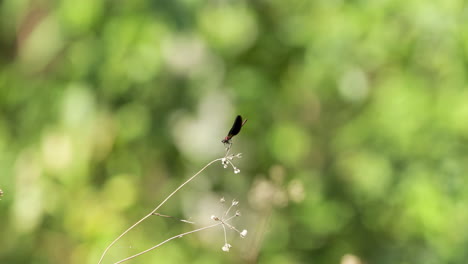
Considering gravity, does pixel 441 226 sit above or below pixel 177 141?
below

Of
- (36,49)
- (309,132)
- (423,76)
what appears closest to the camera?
(36,49)

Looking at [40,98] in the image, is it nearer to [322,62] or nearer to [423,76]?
[322,62]

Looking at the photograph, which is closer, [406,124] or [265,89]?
[406,124]

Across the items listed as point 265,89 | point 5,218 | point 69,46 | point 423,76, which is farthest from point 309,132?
point 5,218

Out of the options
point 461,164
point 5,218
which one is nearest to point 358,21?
point 461,164

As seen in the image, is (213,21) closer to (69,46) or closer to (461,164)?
(69,46)

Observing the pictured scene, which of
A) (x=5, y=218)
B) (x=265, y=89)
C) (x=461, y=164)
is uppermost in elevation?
(x=265, y=89)

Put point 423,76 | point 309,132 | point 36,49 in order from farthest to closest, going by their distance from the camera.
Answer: point 309,132
point 423,76
point 36,49
